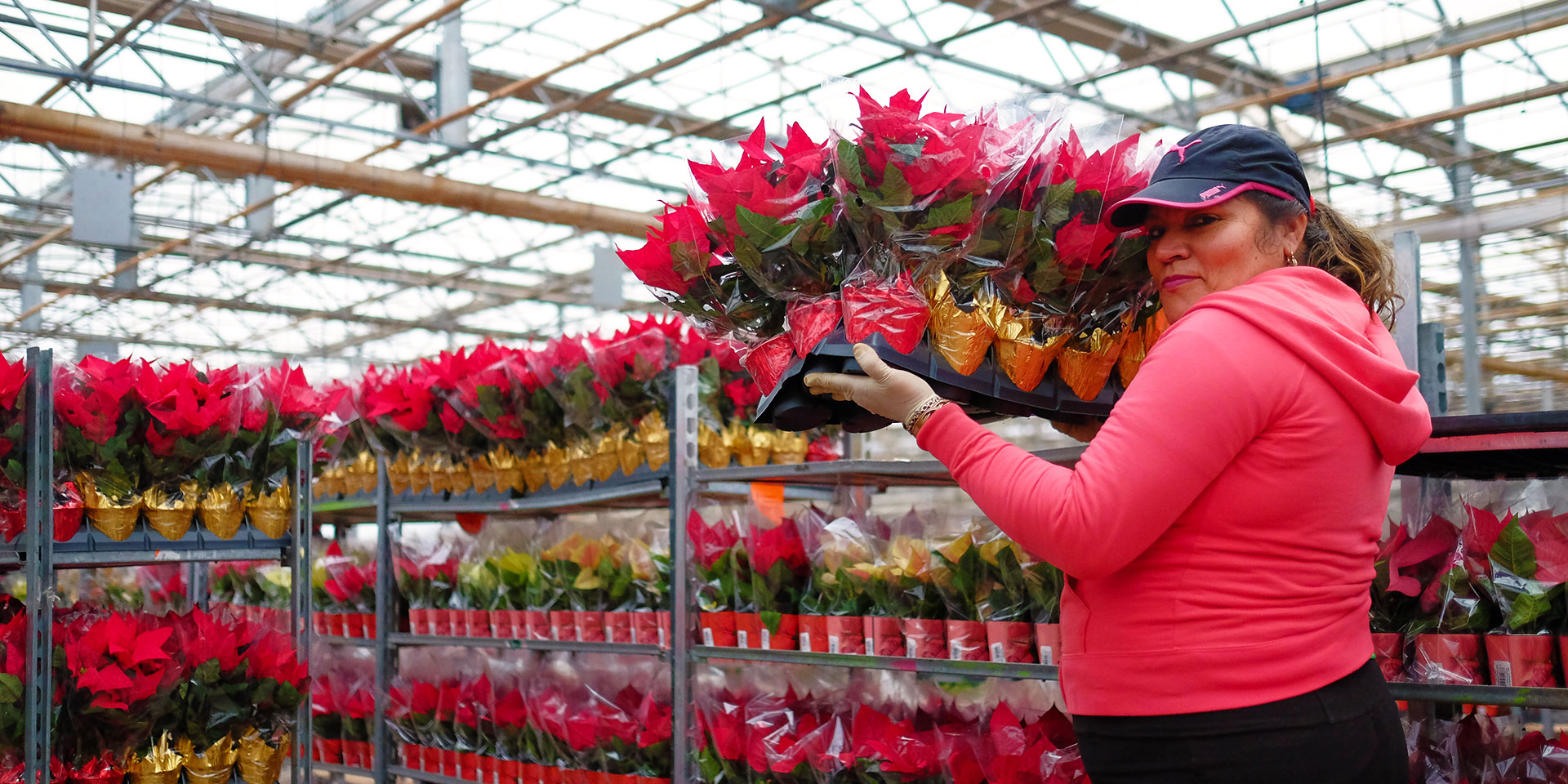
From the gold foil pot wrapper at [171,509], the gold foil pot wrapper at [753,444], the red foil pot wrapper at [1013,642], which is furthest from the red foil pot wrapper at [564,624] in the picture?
the red foil pot wrapper at [1013,642]

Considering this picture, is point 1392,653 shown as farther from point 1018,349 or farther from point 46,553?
point 46,553

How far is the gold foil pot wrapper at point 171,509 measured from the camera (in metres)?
2.74

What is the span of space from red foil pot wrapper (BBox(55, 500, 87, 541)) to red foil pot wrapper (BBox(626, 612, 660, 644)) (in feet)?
4.20

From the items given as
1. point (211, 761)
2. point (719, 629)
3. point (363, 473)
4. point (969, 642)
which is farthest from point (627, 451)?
point (363, 473)

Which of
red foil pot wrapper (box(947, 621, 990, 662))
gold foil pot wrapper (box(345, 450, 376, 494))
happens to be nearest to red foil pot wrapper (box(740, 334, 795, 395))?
red foil pot wrapper (box(947, 621, 990, 662))

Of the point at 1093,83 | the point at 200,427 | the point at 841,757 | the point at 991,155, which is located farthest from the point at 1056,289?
the point at 1093,83

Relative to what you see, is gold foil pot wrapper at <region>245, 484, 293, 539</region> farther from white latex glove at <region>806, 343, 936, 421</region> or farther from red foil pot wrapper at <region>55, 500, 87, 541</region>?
white latex glove at <region>806, 343, 936, 421</region>

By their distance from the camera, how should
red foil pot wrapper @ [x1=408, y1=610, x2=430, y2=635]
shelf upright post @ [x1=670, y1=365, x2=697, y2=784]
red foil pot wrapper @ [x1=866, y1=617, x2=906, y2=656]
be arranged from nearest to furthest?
1. red foil pot wrapper @ [x1=866, y1=617, x2=906, y2=656]
2. shelf upright post @ [x1=670, y1=365, x2=697, y2=784]
3. red foil pot wrapper @ [x1=408, y1=610, x2=430, y2=635]

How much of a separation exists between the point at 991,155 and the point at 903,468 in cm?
89

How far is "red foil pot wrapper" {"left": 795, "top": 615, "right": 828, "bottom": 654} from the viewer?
2.49 meters

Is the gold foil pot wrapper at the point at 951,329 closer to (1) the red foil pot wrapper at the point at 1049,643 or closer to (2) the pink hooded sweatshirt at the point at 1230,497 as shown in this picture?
(2) the pink hooded sweatshirt at the point at 1230,497

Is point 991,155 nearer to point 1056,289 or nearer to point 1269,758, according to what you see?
point 1056,289

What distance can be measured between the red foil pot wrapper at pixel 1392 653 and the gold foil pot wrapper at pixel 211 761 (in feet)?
7.73

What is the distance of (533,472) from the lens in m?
3.57
